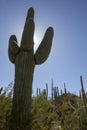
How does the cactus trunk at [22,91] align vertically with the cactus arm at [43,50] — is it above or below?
below

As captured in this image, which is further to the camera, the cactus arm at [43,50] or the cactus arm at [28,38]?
the cactus arm at [43,50]

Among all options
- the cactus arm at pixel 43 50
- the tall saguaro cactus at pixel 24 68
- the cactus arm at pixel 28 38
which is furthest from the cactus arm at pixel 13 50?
the cactus arm at pixel 43 50

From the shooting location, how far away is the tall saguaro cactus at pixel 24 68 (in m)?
6.29

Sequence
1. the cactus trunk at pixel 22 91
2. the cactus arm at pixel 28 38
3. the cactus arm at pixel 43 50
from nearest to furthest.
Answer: the cactus trunk at pixel 22 91
the cactus arm at pixel 28 38
the cactus arm at pixel 43 50

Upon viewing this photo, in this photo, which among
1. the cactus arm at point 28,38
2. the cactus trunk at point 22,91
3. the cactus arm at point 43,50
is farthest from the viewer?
the cactus arm at point 43,50

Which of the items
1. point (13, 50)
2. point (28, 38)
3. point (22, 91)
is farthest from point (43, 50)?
point (22, 91)

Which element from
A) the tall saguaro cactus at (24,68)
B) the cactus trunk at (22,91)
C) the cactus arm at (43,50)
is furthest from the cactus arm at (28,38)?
the cactus arm at (43,50)

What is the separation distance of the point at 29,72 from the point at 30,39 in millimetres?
1094

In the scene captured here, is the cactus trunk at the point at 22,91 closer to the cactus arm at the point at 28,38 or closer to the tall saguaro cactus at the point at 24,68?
the tall saguaro cactus at the point at 24,68

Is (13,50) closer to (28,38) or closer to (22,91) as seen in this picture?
(28,38)

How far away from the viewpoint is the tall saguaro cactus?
20.6 ft

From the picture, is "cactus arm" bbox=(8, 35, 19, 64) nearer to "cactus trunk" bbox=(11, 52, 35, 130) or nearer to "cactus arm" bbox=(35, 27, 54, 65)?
"cactus trunk" bbox=(11, 52, 35, 130)

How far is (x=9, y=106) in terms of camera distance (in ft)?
28.7

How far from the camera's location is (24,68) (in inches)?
274
